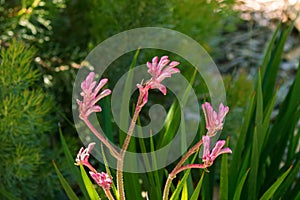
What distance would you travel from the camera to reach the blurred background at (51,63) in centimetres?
129

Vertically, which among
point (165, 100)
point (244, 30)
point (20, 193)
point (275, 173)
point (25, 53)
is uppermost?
point (244, 30)

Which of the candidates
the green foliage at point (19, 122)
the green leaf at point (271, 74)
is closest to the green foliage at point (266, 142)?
the green leaf at point (271, 74)

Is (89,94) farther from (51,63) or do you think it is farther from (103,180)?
(51,63)

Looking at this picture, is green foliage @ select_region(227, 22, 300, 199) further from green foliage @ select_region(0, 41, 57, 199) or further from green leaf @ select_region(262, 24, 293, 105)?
green foliage @ select_region(0, 41, 57, 199)

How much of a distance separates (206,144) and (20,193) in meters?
0.79

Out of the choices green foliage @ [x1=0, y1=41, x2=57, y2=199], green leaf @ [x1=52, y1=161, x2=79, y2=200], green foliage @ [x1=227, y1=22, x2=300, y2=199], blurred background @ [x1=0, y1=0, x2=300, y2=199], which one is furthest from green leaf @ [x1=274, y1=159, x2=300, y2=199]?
green foliage @ [x1=0, y1=41, x2=57, y2=199]

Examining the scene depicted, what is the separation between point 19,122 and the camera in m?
1.29

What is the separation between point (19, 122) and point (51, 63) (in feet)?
1.24

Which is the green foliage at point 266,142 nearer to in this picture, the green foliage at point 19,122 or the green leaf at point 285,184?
Result: the green leaf at point 285,184

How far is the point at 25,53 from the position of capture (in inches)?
50.3

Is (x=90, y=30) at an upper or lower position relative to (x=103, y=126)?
upper

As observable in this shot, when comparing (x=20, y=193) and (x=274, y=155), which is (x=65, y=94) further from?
(x=274, y=155)

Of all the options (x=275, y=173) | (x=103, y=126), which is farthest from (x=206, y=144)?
(x=275, y=173)

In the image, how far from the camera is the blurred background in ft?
4.23
